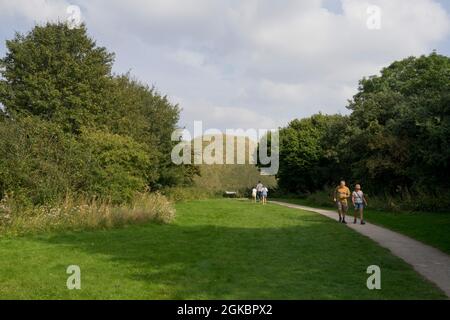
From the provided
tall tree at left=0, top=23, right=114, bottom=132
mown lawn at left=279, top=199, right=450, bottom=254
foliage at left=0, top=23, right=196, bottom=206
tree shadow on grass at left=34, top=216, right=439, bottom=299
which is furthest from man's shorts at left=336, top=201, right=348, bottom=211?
tall tree at left=0, top=23, right=114, bottom=132

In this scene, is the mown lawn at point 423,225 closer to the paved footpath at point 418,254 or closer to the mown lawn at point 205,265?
the paved footpath at point 418,254

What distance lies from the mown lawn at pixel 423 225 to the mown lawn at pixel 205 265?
6.26 feet

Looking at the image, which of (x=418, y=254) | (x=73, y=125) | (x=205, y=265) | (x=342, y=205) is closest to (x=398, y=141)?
(x=342, y=205)

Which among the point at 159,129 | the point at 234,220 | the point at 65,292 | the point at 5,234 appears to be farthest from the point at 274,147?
the point at 65,292

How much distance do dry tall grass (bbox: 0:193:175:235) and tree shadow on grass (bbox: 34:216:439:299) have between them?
3.51 feet

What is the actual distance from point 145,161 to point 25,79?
8878mm

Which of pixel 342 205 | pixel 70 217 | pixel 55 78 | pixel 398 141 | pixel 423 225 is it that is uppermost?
pixel 55 78

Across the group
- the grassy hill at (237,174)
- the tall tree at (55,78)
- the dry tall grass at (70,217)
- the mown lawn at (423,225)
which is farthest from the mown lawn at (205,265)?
the grassy hill at (237,174)

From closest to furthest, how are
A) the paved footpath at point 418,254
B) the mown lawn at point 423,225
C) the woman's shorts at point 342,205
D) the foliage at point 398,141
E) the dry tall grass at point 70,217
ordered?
the paved footpath at point 418,254, the mown lawn at point 423,225, the dry tall grass at point 70,217, the woman's shorts at point 342,205, the foliage at point 398,141

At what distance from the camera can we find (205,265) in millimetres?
10125

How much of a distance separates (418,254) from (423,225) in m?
6.10

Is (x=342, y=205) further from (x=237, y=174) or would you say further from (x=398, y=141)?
(x=237, y=174)

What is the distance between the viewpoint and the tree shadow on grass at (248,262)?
793cm
